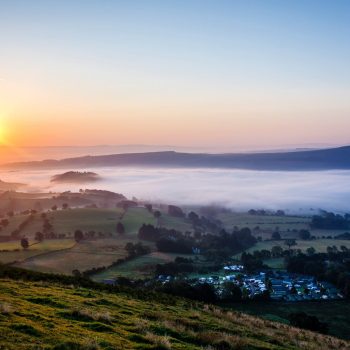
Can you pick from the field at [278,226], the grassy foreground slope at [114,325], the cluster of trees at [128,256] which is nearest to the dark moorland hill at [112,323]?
the grassy foreground slope at [114,325]

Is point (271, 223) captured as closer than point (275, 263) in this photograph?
No

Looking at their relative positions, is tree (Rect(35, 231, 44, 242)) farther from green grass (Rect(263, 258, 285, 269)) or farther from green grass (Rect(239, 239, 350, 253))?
green grass (Rect(263, 258, 285, 269))

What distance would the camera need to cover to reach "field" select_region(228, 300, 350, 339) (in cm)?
5017

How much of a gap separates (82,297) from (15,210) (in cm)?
17668

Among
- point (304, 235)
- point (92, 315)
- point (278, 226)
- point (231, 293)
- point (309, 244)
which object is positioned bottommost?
point (278, 226)

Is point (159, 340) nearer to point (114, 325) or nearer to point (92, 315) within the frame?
point (114, 325)

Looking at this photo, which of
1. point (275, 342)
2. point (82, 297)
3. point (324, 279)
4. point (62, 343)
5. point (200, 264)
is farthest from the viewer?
point (200, 264)

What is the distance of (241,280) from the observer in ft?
266

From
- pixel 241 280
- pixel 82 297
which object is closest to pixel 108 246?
pixel 241 280

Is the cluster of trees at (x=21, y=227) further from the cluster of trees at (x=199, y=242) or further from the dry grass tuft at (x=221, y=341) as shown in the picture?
the dry grass tuft at (x=221, y=341)

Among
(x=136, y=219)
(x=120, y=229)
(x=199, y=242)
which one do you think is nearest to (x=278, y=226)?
(x=199, y=242)

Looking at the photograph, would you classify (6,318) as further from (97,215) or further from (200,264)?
(97,215)

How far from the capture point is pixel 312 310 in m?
59.0

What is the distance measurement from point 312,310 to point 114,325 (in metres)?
47.0
